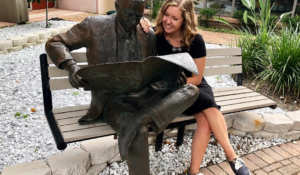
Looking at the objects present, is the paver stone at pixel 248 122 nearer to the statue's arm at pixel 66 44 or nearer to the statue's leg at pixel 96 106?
the statue's leg at pixel 96 106

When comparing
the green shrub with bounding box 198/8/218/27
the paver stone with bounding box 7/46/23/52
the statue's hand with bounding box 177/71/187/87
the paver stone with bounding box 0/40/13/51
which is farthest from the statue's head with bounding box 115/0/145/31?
the green shrub with bounding box 198/8/218/27

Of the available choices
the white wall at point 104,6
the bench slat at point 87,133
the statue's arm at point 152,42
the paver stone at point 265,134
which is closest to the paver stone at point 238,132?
the paver stone at point 265,134

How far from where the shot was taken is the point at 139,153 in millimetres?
1988

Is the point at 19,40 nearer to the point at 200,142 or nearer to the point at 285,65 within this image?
the point at 200,142

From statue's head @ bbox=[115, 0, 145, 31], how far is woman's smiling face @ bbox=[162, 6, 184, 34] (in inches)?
13.6

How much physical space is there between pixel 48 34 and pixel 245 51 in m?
4.24

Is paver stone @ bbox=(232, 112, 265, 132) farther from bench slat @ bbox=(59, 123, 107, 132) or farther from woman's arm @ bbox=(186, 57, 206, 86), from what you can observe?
bench slat @ bbox=(59, 123, 107, 132)

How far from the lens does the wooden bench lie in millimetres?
2267

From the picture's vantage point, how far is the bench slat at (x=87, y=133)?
219 centimetres

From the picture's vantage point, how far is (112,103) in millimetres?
2262

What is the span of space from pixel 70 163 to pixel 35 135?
91cm

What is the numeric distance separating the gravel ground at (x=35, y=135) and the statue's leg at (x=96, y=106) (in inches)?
22.0

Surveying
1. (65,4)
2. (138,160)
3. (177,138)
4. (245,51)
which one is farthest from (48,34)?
(65,4)

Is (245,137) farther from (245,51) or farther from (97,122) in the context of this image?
(245,51)
